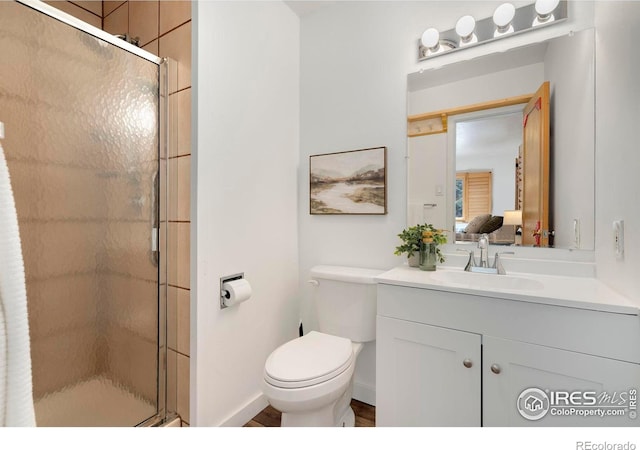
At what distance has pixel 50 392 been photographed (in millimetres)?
1184

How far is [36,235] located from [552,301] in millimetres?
1861

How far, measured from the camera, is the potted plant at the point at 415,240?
4.99 ft

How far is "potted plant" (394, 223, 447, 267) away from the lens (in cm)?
152

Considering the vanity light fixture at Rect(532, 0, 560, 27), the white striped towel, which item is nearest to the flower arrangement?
the vanity light fixture at Rect(532, 0, 560, 27)

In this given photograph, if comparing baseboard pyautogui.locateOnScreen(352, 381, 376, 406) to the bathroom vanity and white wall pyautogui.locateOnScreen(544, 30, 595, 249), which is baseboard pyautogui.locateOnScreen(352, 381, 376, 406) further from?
white wall pyautogui.locateOnScreen(544, 30, 595, 249)

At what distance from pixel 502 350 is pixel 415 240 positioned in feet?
1.99

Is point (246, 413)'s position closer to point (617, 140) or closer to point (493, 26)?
point (617, 140)

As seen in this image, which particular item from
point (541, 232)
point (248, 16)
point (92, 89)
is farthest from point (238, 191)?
point (541, 232)

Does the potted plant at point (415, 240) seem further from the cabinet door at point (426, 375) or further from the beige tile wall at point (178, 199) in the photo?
the beige tile wall at point (178, 199)

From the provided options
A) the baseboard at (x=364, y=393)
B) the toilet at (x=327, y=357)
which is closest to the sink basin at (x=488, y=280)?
the toilet at (x=327, y=357)

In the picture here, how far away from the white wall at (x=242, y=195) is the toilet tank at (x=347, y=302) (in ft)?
1.02

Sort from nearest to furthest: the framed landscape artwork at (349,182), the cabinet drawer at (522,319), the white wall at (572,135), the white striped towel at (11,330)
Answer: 1. the white striped towel at (11,330)
2. the cabinet drawer at (522,319)
3. the white wall at (572,135)
4. the framed landscape artwork at (349,182)

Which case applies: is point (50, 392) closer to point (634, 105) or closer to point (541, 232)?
point (541, 232)
